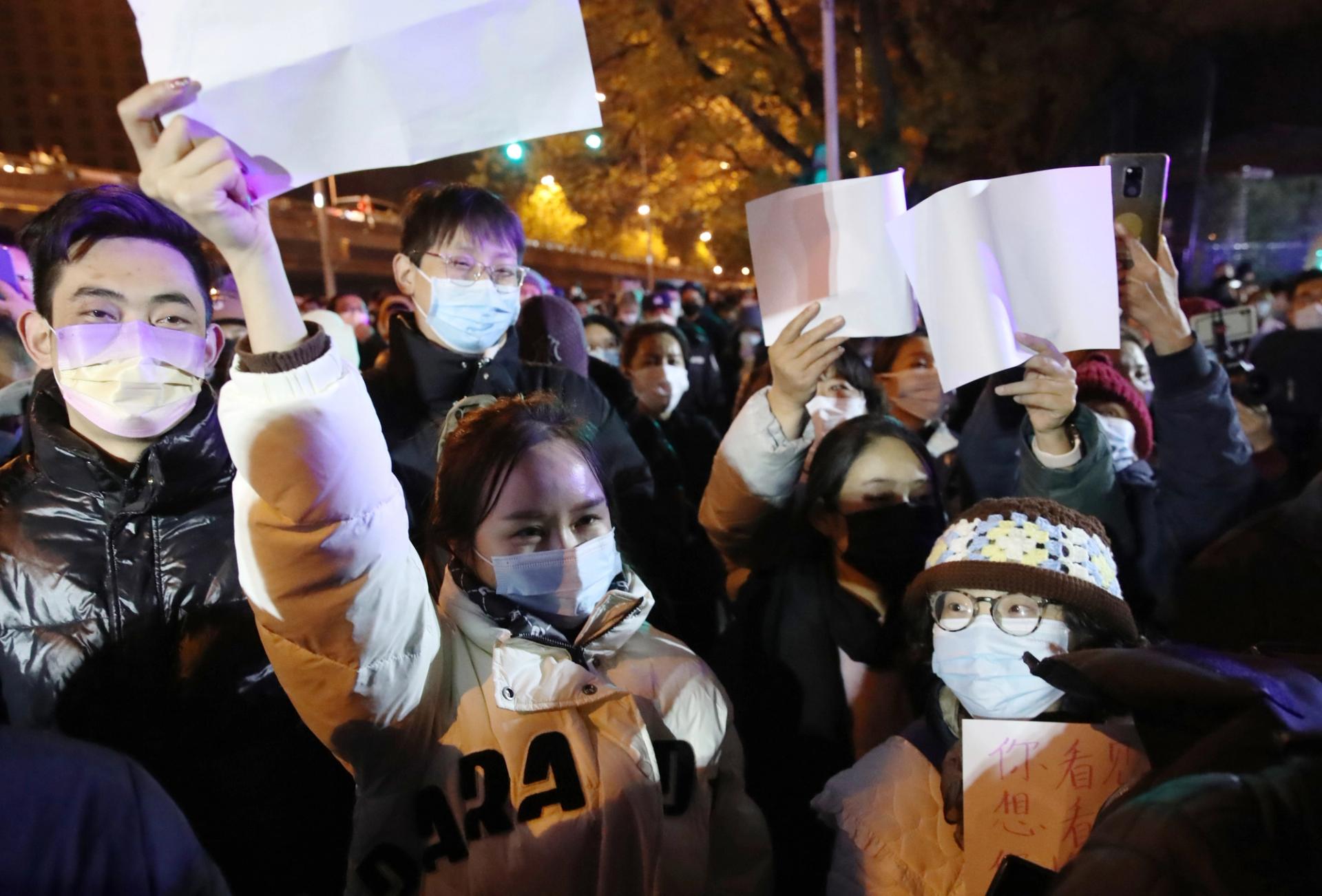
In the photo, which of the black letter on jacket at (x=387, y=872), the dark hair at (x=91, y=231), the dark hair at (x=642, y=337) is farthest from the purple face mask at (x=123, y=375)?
the dark hair at (x=642, y=337)

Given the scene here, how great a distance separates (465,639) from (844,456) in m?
1.39

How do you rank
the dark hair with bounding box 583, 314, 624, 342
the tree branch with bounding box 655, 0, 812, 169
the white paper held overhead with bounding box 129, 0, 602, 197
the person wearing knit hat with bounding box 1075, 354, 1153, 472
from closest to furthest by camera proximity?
the white paper held overhead with bounding box 129, 0, 602, 197, the person wearing knit hat with bounding box 1075, 354, 1153, 472, the dark hair with bounding box 583, 314, 624, 342, the tree branch with bounding box 655, 0, 812, 169

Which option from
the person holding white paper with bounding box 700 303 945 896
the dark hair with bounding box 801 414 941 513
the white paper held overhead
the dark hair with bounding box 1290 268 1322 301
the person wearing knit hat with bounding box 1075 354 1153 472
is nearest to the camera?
the white paper held overhead

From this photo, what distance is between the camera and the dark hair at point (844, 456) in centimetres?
268

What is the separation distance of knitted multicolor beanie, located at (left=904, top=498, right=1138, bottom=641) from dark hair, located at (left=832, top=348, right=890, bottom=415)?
4.74 ft

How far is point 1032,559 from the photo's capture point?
1.94 metres

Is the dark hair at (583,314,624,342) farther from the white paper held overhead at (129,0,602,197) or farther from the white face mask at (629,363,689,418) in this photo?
the white paper held overhead at (129,0,602,197)

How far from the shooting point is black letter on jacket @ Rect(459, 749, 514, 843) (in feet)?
5.26

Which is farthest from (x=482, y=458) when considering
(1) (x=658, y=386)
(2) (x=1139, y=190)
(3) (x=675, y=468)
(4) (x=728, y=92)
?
(4) (x=728, y=92)

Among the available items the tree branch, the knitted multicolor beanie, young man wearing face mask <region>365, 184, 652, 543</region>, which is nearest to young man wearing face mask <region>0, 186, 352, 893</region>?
young man wearing face mask <region>365, 184, 652, 543</region>

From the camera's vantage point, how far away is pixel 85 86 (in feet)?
146

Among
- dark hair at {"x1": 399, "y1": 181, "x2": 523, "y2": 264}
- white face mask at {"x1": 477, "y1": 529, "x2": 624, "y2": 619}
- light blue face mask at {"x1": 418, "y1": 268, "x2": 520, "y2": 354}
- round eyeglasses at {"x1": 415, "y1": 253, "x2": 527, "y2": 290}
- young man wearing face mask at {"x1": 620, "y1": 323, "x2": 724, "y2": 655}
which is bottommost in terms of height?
young man wearing face mask at {"x1": 620, "y1": 323, "x2": 724, "y2": 655}

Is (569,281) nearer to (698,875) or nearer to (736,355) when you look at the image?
(736,355)

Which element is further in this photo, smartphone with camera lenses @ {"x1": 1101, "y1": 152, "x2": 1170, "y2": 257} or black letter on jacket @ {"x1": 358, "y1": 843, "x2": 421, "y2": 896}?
smartphone with camera lenses @ {"x1": 1101, "y1": 152, "x2": 1170, "y2": 257}
